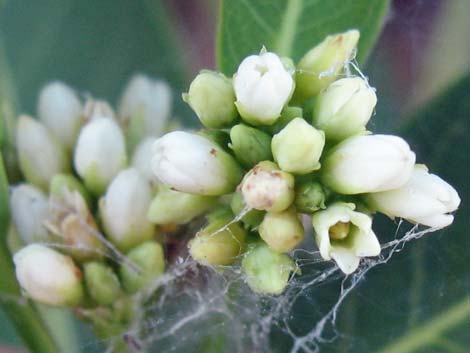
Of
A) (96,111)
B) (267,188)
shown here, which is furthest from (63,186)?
(267,188)

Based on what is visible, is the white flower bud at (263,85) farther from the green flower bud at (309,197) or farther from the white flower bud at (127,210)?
the white flower bud at (127,210)

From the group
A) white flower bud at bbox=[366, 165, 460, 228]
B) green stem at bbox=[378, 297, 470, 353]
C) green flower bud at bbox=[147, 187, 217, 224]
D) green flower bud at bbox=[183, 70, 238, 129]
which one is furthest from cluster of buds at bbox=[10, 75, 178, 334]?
green stem at bbox=[378, 297, 470, 353]

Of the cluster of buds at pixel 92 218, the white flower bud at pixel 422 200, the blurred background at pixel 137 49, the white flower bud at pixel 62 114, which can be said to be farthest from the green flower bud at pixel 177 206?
the blurred background at pixel 137 49

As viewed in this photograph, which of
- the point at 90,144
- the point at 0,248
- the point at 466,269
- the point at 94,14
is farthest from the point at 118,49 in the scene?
the point at 466,269

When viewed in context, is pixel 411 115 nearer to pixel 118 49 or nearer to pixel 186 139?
pixel 186 139

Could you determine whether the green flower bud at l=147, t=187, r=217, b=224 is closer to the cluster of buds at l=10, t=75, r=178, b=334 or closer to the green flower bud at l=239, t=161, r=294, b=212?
the cluster of buds at l=10, t=75, r=178, b=334
